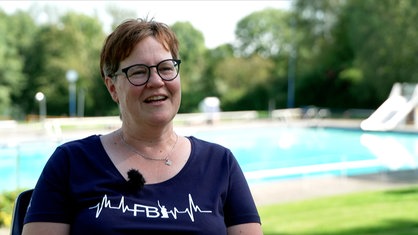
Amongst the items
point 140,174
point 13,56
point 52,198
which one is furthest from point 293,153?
point 13,56

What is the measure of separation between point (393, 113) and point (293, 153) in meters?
7.30

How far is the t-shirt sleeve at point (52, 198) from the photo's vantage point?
1.79m

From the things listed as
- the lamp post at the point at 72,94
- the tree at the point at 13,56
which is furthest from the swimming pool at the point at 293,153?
the tree at the point at 13,56

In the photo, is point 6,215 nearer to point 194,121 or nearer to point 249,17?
point 194,121

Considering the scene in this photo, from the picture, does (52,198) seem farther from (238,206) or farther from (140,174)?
(238,206)

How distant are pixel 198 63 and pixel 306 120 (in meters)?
7.86

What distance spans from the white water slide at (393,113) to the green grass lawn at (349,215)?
12997 mm

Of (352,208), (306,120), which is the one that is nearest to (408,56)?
(306,120)

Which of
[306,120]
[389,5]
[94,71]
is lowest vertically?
[306,120]

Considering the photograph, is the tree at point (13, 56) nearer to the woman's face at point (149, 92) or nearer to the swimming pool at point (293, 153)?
the swimming pool at point (293, 153)

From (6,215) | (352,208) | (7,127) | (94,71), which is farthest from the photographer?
(94,71)

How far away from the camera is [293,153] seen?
1566cm

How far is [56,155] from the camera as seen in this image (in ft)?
6.23

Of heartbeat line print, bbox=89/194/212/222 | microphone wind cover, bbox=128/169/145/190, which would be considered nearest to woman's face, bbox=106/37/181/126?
microphone wind cover, bbox=128/169/145/190
